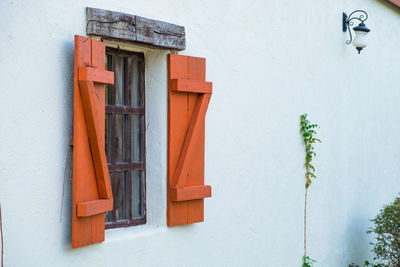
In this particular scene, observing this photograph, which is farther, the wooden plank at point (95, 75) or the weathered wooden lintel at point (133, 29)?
the weathered wooden lintel at point (133, 29)

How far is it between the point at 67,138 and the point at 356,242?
4325mm

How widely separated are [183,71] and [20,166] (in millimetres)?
1363

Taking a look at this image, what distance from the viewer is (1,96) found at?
2.81 metres

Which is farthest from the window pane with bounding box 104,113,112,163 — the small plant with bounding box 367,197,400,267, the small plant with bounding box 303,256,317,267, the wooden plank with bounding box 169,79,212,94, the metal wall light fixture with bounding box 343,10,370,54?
the small plant with bounding box 367,197,400,267

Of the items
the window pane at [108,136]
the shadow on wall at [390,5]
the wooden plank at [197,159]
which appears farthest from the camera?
the shadow on wall at [390,5]

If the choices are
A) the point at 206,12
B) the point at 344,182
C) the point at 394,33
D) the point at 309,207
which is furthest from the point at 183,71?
the point at 394,33

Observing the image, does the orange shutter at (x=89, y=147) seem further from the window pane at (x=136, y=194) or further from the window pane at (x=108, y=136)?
the window pane at (x=136, y=194)

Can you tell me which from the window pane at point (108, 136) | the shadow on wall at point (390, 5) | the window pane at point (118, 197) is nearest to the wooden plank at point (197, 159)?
the window pane at point (118, 197)

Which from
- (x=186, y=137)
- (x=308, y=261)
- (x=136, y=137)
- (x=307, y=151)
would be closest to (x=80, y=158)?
(x=136, y=137)

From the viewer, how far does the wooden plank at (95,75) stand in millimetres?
3039

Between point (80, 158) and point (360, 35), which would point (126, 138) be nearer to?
point (80, 158)

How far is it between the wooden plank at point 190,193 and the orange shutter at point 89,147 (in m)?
0.59

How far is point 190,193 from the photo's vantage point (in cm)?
380

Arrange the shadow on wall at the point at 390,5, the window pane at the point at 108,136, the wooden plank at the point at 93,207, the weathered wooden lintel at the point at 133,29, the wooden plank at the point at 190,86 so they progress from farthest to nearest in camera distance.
→ the shadow on wall at the point at 390,5
the wooden plank at the point at 190,86
the window pane at the point at 108,136
the weathered wooden lintel at the point at 133,29
the wooden plank at the point at 93,207
